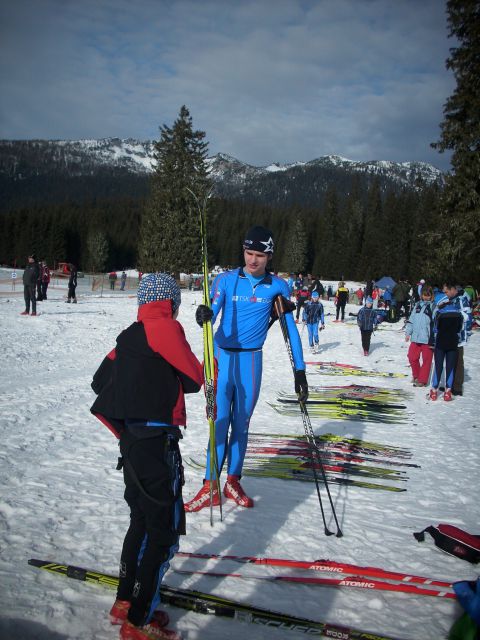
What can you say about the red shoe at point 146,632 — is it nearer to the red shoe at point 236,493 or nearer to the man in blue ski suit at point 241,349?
the man in blue ski suit at point 241,349

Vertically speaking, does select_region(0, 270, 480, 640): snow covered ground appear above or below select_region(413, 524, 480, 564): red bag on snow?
below

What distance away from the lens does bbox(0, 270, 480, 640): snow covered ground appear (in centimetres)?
250

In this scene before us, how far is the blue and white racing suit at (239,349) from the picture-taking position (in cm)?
403

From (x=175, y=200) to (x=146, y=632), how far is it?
3984cm

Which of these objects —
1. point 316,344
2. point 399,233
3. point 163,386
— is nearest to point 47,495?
point 163,386

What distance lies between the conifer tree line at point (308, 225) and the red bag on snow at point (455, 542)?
3.92m

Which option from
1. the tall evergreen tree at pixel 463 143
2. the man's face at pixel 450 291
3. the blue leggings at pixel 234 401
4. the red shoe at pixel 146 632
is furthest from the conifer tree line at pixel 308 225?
the man's face at pixel 450 291

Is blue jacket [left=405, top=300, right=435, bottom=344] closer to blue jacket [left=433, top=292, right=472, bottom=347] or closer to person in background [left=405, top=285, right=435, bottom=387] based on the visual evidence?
person in background [left=405, top=285, right=435, bottom=387]

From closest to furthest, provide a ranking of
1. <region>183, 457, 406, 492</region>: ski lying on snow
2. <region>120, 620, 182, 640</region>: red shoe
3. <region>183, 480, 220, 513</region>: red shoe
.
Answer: <region>120, 620, 182, 640</region>: red shoe, <region>183, 480, 220, 513</region>: red shoe, <region>183, 457, 406, 492</region>: ski lying on snow

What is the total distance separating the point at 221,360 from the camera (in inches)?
162

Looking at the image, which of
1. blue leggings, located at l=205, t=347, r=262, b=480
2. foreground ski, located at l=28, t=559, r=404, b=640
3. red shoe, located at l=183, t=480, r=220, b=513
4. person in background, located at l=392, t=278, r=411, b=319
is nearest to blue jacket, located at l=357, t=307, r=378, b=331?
blue leggings, located at l=205, t=347, r=262, b=480

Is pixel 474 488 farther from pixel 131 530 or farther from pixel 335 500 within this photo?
pixel 131 530

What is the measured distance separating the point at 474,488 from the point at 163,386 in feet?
13.7

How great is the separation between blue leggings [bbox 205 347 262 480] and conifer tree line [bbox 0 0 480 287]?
190 cm
